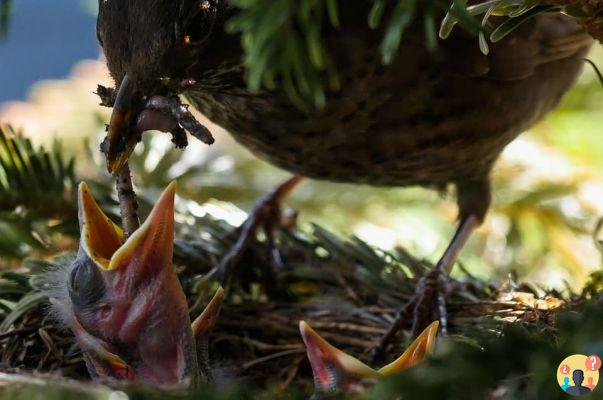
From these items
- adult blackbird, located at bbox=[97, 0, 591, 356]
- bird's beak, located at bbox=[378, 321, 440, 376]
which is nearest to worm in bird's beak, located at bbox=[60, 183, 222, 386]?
adult blackbird, located at bbox=[97, 0, 591, 356]

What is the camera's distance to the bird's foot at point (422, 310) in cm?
132

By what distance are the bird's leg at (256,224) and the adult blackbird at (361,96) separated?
3cm

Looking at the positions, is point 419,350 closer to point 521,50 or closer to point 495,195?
point 521,50

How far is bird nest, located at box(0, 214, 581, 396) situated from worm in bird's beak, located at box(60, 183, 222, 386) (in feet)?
0.24

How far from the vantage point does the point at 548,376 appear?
553 millimetres

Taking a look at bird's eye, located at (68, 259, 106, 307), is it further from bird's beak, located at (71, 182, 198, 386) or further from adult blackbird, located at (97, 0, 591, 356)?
adult blackbird, located at (97, 0, 591, 356)

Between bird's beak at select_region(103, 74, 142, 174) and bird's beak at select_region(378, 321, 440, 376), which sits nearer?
bird's beak at select_region(378, 321, 440, 376)

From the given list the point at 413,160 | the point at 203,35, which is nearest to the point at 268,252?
the point at 413,160

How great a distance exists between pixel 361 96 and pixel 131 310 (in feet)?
1.81

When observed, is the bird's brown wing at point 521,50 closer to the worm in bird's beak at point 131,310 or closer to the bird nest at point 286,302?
the bird nest at point 286,302

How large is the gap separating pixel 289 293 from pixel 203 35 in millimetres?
529

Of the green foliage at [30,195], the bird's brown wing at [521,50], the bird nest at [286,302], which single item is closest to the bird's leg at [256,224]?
the bird nest at [286,302]

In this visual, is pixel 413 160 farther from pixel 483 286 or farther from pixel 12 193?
pixel 12 193

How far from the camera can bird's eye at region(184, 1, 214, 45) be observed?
3.94 feet
